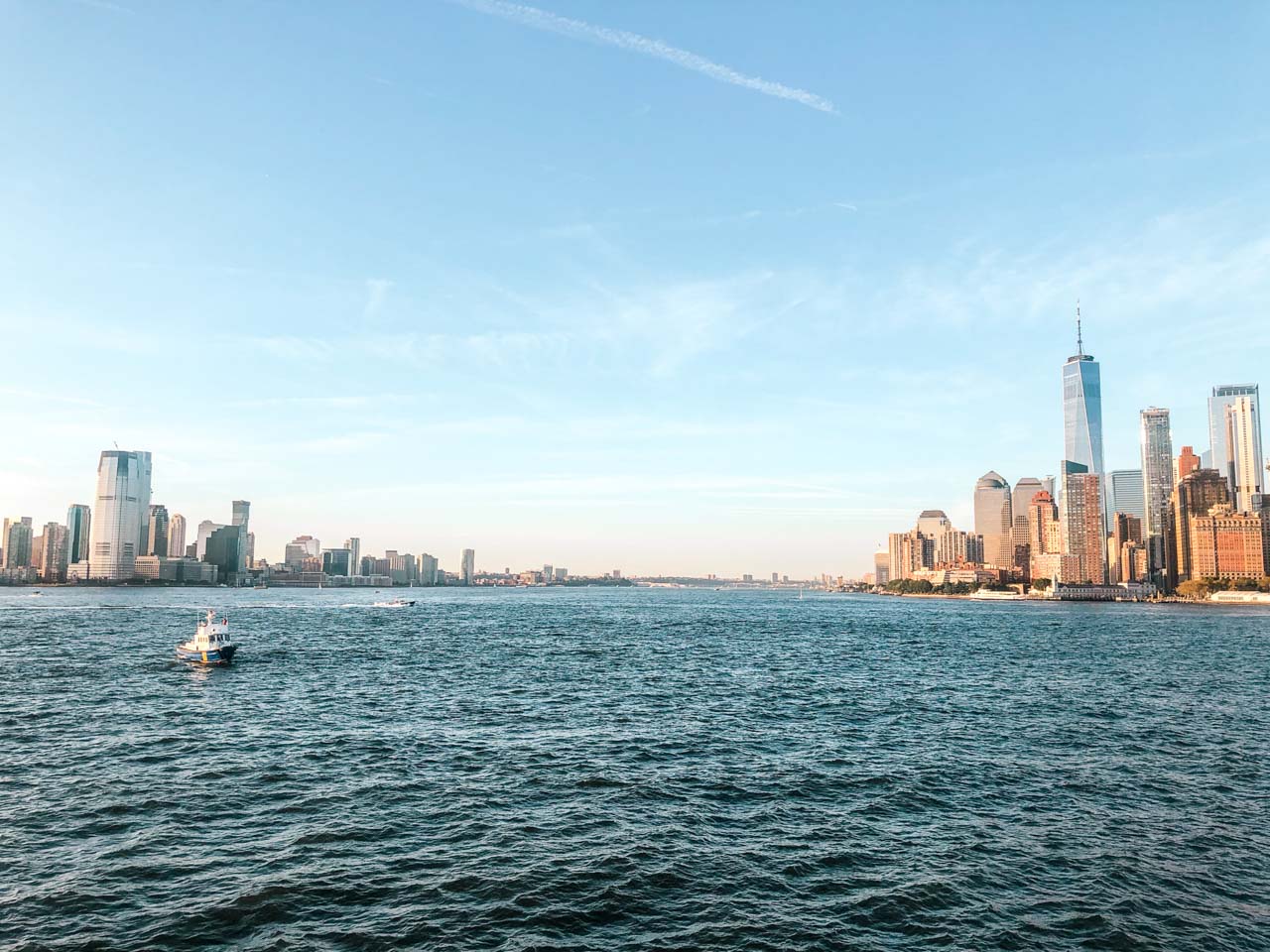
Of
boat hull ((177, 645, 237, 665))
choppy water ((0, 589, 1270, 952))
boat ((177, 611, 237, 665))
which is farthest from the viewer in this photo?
boat ((177, 611, 237, 665))

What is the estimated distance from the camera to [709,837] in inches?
1334

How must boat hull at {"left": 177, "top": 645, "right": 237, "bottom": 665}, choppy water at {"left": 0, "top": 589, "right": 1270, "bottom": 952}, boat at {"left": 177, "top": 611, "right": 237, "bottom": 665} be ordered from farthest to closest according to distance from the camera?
boat at {"left": 177, "top": 611, "right": 237, "bottom": 665}
boat hull at {"left": 177, "top": 645, "right": 237, "bottom": 665}
choppy water at {"left": 0, "top": 589, "right": 1270, "bottom": 952}

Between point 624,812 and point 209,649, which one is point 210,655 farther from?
point 624,812

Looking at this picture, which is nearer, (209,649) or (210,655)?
(210,655)

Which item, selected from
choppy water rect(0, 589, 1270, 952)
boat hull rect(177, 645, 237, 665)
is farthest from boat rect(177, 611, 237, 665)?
choppy water rect(0, 589, 1270, 952)

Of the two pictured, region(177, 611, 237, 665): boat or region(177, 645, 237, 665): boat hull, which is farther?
region(177, 611, 237, 665): boat

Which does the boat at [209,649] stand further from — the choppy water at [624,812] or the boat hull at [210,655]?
the choppy water at [624,812]

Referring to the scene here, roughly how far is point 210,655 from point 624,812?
2549 inches

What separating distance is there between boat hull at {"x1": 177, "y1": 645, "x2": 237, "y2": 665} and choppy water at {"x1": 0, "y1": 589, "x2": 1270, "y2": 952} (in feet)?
11.3

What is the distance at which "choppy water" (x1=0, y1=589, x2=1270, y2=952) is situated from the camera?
86.3 feet

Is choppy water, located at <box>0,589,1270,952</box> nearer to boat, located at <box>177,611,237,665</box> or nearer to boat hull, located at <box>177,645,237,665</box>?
boat hull, located at <box>177,645,237,665</box>

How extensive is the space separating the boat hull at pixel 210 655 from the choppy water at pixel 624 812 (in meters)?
3.44

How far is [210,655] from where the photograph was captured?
279 ft

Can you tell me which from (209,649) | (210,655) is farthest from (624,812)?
(209,649)
